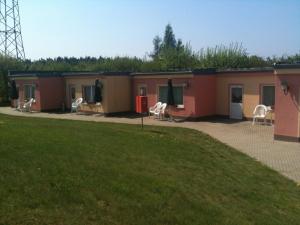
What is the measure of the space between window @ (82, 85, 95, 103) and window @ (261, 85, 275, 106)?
12.3 metres

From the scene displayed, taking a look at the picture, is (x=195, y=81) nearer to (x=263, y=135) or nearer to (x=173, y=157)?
(x=263, y=135)

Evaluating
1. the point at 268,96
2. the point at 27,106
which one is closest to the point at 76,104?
the point at 27,106

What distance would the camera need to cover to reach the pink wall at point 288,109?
1858 centimetres

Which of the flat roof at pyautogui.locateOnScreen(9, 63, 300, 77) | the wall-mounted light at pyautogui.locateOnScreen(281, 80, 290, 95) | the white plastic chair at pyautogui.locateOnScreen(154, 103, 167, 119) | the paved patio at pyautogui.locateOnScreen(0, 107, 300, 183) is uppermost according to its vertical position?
the flat roof at pyautogui.locateOnScreen(9, 63, 300, 77)

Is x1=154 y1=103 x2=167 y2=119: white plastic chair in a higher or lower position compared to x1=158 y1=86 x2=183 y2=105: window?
A: lower

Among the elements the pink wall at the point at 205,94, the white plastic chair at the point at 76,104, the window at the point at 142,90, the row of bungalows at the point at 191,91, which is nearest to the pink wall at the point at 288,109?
the row of bungalows at the point at 191,91

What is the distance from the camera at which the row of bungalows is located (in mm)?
18922

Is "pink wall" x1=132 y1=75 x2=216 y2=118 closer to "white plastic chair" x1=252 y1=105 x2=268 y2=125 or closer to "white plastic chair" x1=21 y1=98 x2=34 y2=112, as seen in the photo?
"white plastic chair" x1=252 y1=105 x2=268 y2=125

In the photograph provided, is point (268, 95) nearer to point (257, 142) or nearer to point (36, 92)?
point (257, 142)

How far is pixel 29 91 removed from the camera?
3588 cm

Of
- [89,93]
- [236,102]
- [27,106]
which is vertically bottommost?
[27,106]

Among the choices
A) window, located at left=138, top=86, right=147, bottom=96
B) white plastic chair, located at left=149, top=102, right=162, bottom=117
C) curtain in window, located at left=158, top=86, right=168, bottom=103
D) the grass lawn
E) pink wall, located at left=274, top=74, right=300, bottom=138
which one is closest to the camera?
the grass lawn

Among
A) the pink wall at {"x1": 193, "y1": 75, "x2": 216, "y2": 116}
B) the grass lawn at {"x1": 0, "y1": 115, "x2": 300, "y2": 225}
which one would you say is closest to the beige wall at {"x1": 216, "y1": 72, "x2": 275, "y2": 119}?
the pink wall at {"x1": 193, "y1": 75, "x2": 216, "y2": 116}

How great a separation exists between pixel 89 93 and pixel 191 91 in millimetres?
9002
